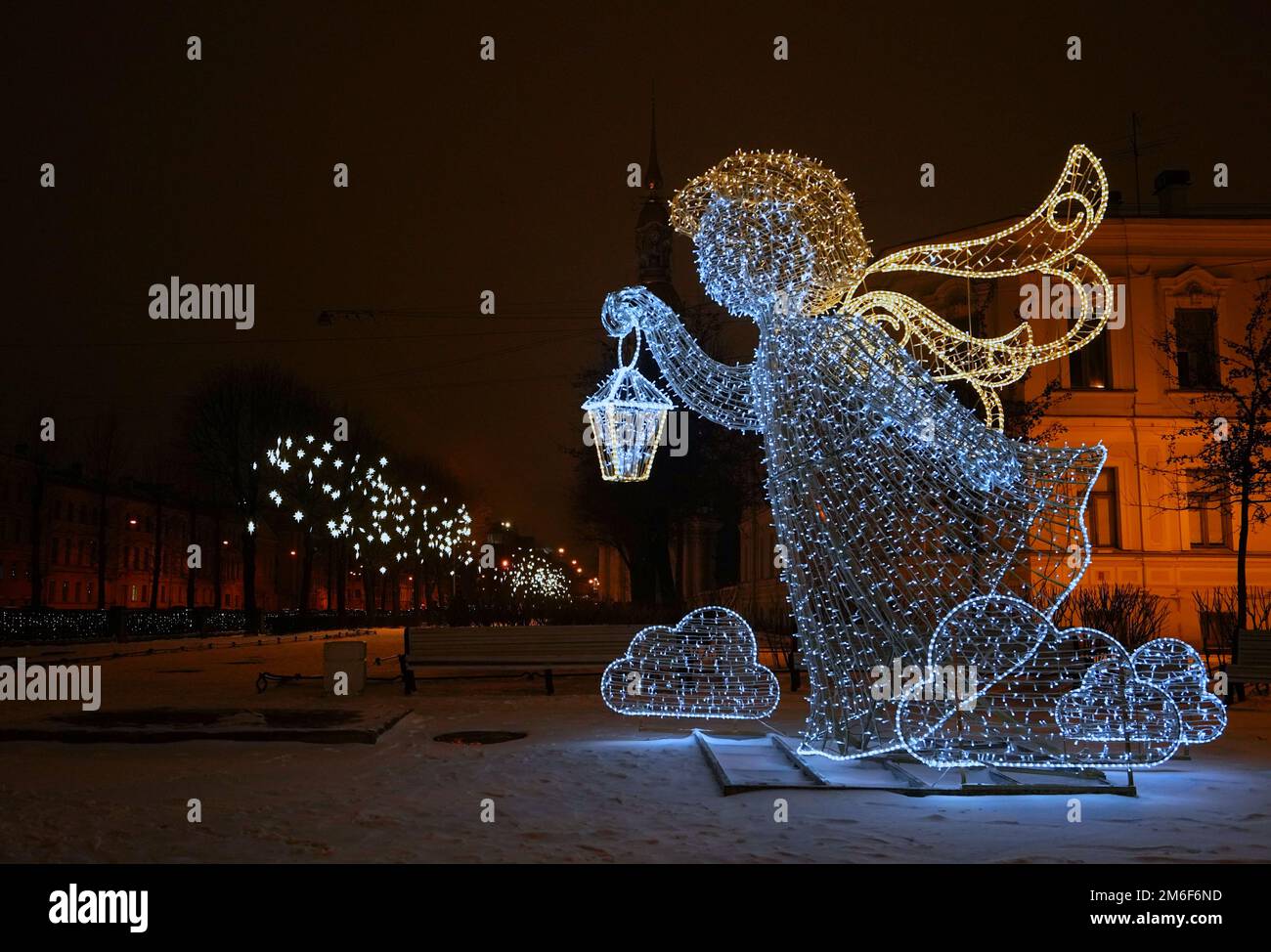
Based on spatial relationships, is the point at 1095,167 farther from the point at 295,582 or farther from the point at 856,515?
the point at 295,582

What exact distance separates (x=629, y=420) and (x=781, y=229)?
1.90 m

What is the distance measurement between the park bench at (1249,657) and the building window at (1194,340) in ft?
46.7

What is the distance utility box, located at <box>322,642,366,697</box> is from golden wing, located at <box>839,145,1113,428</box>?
9.03 metres

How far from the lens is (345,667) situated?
14.8m

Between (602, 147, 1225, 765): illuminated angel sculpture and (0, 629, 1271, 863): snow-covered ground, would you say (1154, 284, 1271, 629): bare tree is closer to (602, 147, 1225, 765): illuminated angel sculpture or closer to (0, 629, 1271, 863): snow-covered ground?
(0, 629, 1271, 863): snow-covered ground

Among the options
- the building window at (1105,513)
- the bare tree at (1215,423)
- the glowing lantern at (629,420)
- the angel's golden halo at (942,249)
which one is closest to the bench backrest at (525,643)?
the glowing lantern at (629,420)

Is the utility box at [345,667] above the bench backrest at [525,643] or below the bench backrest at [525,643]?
below

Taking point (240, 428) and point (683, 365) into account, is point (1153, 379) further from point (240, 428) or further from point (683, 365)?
point (240, 428)

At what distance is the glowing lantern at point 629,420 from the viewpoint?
8.74m

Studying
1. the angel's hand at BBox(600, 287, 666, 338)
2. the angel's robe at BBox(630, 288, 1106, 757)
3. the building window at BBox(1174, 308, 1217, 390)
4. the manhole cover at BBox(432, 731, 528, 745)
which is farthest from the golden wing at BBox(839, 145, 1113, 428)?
the building window at BBox(1174, 308, 1217, 390)

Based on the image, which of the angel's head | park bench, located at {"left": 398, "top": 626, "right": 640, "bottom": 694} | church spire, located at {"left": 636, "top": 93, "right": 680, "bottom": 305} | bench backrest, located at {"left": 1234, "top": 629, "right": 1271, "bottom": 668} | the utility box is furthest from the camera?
church spire, located at {"left": 636, "top": 93, "right": 680, "bottom": 305}

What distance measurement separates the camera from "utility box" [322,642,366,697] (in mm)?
14773

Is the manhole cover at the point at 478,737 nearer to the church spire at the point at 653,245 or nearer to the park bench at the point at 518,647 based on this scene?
the park bench at the point at 518,647

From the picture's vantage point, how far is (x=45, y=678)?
1834 centimetres
